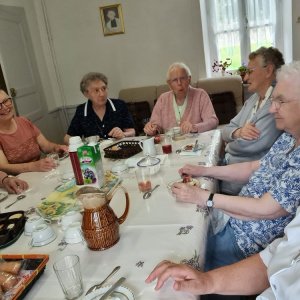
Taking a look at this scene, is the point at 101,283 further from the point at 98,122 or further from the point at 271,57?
the point at 98,122

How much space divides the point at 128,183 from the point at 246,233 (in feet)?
1.87

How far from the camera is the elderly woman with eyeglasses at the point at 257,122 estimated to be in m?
1.86

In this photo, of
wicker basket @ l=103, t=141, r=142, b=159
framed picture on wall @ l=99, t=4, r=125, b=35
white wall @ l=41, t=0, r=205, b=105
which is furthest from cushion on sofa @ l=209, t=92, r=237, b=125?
wicker basket @ l=103, t=141, r=142, b=159

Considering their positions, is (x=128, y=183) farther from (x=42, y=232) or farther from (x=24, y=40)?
(x=24, y=40)

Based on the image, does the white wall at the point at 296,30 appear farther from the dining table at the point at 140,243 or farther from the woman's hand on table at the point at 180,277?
the woman's hand on table at the point at 180,277

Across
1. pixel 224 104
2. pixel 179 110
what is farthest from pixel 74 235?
pixel 224 104

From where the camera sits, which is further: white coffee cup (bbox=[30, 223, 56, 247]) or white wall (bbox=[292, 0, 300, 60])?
white wall (bbox=[292, 0, 300, 60])

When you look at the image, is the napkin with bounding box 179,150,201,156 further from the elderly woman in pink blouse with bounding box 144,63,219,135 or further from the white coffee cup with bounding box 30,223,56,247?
the white coffee cup with bounding box 30,223,56,247

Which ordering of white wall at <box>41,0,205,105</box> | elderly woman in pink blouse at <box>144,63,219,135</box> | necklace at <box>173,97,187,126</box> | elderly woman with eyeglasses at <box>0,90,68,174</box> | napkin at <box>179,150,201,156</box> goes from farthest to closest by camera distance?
1. white wall at <box>41,0,205,105</box>
2. necklace at <box>173,97,187,126</box>
3. elderly woman in pink blouse at <box>144,63,219,135</box>
4. elderly woman with eyeglasses at <box>0,90,68,174</box>
5. napkin at <box>179,150,201,156</box>

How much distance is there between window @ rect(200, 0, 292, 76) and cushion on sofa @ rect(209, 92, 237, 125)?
598 mm

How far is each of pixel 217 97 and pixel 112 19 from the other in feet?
5.67

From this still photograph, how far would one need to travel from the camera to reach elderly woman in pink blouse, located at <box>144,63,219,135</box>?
254 centimetres

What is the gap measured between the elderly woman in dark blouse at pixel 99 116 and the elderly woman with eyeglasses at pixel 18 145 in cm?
33

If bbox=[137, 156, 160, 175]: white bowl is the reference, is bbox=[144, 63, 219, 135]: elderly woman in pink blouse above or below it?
above
